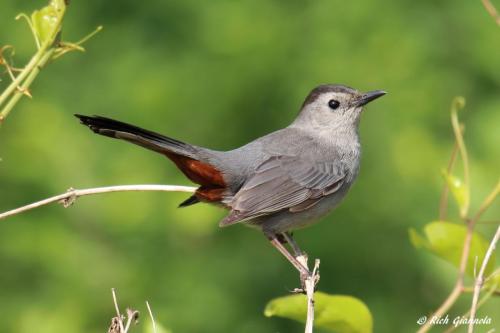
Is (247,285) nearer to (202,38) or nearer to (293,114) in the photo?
(293,114)

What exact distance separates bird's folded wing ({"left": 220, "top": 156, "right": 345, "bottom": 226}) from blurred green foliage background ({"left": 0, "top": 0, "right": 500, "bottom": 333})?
1041mm

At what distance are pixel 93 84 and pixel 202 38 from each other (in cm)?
86

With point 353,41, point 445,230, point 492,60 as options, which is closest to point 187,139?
point 353,41

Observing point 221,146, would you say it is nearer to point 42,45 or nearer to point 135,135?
point 135,135

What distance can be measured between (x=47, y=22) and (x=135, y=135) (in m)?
1.04

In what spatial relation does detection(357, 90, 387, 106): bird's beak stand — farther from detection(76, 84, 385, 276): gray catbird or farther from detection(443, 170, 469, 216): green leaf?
detection(443, 170, 469, 216): green leaf

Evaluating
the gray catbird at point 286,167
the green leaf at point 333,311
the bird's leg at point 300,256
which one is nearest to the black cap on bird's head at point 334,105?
the gray catbird at point 286,167

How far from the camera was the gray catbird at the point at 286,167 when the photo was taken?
11.5ft

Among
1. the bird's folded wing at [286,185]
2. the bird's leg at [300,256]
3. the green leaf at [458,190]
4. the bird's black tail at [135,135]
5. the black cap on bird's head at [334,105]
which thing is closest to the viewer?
the green leaf at [458,190]

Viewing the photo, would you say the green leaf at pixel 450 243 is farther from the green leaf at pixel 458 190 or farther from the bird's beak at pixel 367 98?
the bird's beak at pixel 367 98

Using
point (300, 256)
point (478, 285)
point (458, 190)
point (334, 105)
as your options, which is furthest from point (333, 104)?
point (478, 285)

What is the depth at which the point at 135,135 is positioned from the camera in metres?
3.01

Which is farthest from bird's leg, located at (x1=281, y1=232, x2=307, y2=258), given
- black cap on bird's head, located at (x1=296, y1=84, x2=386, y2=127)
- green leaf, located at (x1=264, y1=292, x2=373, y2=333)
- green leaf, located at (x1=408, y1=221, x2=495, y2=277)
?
green leaf, located at (x1=408, y1=221, x2=495, y2=277)

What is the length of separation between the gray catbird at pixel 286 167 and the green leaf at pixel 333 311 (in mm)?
1194
